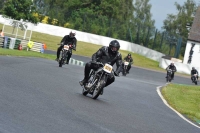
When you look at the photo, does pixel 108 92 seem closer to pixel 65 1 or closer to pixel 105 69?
pixel 105 69

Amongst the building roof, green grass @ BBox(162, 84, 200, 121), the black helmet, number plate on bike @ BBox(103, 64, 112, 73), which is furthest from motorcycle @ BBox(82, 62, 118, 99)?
the building roof

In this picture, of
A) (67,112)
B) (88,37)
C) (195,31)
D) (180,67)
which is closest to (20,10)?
(180,67)

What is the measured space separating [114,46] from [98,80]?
37.2 inches

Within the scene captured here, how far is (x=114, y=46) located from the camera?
50.4ft

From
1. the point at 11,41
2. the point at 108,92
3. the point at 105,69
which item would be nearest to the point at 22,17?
the point at 11,41

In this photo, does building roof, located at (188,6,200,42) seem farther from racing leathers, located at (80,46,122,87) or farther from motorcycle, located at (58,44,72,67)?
racing leathers, located at (80,46,122,87)

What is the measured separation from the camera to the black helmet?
15.4 metres

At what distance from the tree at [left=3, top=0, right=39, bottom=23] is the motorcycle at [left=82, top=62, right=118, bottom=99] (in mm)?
32396

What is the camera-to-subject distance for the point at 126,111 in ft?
47.2

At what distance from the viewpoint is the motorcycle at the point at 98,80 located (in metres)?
15.1

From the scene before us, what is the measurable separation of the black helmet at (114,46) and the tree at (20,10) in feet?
107

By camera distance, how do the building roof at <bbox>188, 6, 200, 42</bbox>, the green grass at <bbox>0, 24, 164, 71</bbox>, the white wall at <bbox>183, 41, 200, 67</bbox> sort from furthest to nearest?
1. the building roof at <bbox>188, 6, 200, 42</bbox>
2. the white wall at <bbox>183, 41, 200, 67</bbox>
3. the green grass at <bbox>0, 24, 164, 71</bbox>

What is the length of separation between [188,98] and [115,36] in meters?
49.8

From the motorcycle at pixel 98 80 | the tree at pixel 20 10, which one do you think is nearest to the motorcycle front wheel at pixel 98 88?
the motorcycle at pixel 98 80
